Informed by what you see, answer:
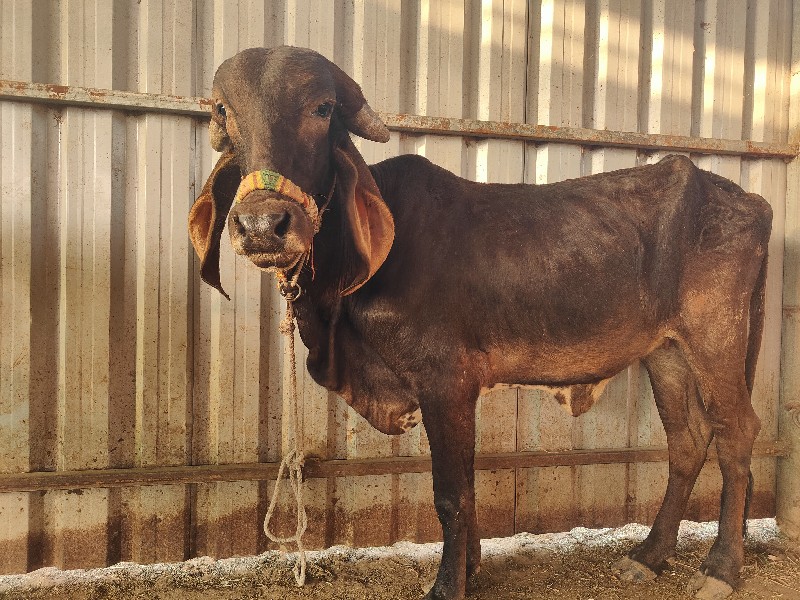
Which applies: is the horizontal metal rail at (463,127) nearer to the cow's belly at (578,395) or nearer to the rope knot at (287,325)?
the rope knot at (287,325)

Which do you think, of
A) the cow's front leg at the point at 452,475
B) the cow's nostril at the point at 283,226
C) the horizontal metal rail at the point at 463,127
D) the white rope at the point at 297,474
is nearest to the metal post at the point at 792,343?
the horizontal metal rail at the point at 463,127

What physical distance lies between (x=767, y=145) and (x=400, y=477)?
3.60 metres

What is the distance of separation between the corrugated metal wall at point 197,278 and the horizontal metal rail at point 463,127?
7cm

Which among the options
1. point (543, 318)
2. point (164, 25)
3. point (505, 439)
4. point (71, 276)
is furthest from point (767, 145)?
point (71, 276)

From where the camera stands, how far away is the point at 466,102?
143 inches

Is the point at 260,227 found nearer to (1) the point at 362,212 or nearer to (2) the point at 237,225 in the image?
(2) the point at 237,225

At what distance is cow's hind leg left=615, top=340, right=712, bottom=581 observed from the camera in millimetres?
3123

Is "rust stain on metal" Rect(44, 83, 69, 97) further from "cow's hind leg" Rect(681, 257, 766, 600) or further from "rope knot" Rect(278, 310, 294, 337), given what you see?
"cow's hind leg" Rect(681, 257, 766, 600)

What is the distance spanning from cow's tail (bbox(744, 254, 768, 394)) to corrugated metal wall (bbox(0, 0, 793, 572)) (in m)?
0.82

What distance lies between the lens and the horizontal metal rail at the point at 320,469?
3014mm

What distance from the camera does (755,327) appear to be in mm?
3115

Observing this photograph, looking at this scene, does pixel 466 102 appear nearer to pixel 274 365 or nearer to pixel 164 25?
pixel 164 25

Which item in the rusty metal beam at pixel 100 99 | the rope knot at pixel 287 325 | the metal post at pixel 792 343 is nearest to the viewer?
the rope knot at pixel 287 325

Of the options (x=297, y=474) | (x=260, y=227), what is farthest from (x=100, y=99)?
(x=297, y=474)
